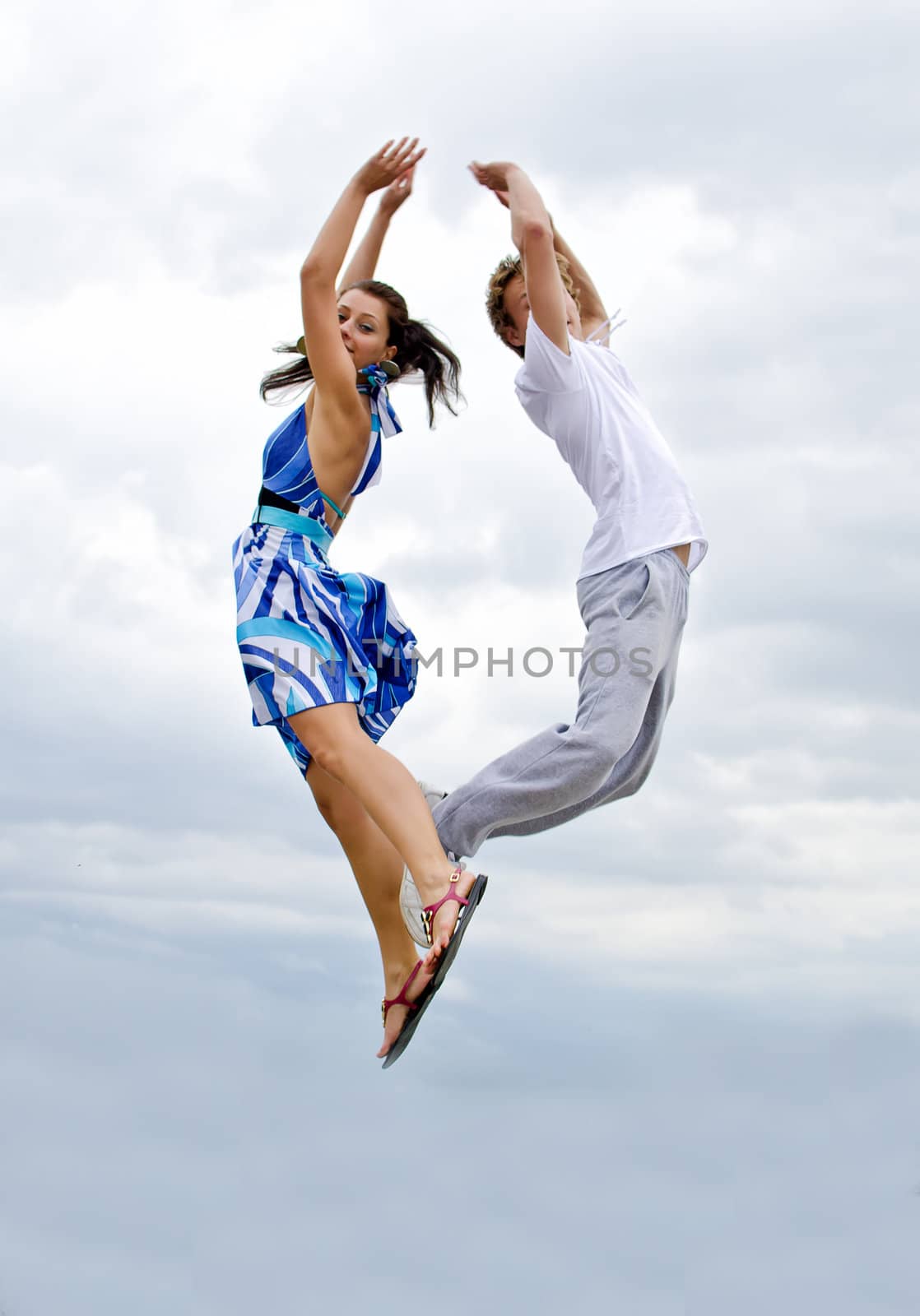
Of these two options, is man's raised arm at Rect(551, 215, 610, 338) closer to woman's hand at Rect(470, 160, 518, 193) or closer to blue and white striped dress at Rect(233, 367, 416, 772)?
woman's hand at Rect(470, 160, 518, 193)

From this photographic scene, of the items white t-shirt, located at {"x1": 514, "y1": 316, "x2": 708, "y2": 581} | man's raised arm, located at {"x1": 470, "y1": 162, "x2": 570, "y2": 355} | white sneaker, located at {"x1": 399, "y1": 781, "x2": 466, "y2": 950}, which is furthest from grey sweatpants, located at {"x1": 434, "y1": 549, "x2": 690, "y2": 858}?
man's raised arm, located at {"x1": 470, "y1": 162, "x2": 570, "y2": 355}

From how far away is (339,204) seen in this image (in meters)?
5.40

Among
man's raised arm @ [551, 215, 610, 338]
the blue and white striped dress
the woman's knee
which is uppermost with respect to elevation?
man's raised arm @ [551, 215, 610, 338]

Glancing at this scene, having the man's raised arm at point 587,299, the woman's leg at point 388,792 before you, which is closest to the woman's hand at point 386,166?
the man's raised arm at point 587,299

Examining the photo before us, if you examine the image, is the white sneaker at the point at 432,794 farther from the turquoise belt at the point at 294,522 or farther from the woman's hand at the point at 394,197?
the woman's hand at the point at 394,197

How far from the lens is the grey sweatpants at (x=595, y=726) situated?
535 cm

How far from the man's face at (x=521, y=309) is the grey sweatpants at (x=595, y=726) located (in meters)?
1.16

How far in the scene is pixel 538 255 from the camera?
5371 millimetres

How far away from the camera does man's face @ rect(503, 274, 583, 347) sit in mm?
6023

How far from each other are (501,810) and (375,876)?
0.64 m

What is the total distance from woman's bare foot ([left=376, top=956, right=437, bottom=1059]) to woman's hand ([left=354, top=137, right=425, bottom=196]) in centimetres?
308

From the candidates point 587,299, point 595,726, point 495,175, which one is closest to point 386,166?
point 495,175

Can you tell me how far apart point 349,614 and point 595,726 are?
1133 millimetres

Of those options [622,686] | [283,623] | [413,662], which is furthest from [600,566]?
[283,623]
